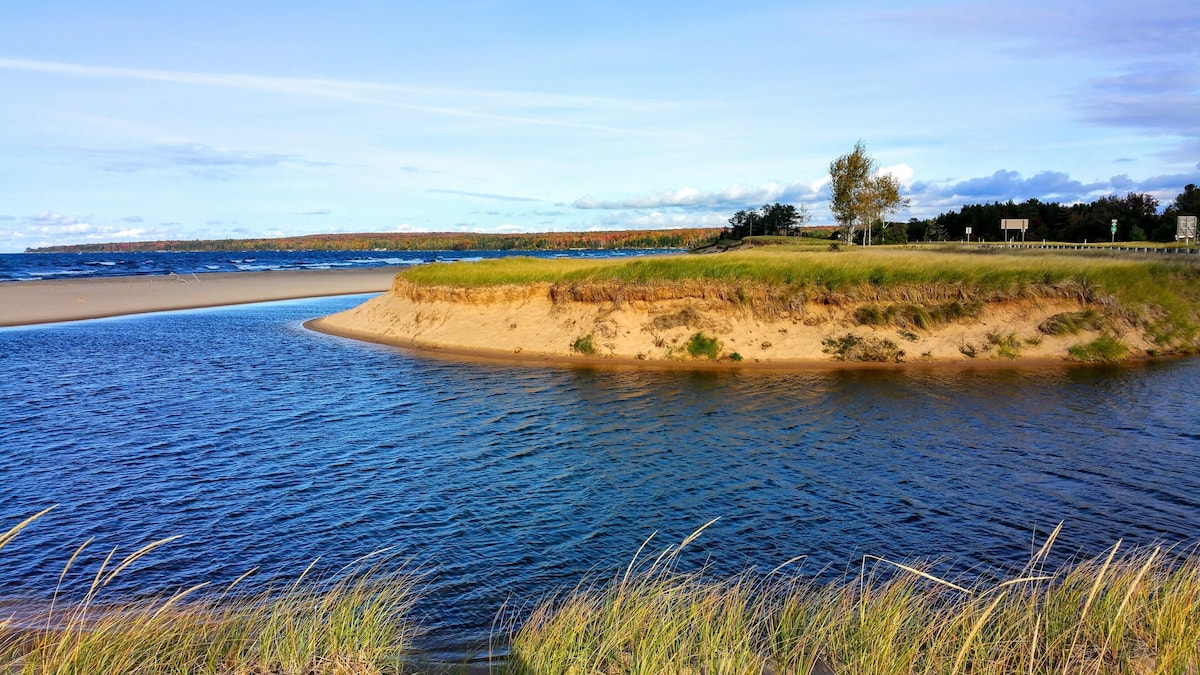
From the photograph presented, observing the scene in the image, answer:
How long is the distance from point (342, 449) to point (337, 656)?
11.7 meters

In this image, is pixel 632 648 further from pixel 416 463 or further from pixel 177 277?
pixel 177 277

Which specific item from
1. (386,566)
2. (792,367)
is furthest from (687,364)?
(386,566)

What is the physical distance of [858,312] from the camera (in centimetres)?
3306

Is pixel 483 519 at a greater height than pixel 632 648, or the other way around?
pixel 632 648

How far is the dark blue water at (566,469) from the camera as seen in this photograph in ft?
40.4

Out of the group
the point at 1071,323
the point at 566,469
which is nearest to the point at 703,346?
the point at 1071,323

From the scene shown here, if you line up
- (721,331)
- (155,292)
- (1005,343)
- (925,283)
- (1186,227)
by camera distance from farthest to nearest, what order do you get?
1. (155,292)
2. (1186,227)
3. (925,283)
4. (721,331)
5. (1005,343)

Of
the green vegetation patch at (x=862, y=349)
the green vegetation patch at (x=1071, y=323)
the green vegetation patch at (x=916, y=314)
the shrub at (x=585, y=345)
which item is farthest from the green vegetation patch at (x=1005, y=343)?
the shrub at (x=585, y=345)

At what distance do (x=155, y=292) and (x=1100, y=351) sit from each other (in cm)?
7424

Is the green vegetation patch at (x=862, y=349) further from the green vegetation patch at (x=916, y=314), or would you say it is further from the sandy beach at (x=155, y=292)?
the sandy beach at (x=155, y=292)

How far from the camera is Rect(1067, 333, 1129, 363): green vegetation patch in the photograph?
3062 cm

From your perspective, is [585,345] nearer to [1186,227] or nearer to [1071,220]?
[1186,227]

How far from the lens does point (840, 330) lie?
3256 centimetres

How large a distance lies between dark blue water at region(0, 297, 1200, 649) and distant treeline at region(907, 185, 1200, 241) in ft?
229
